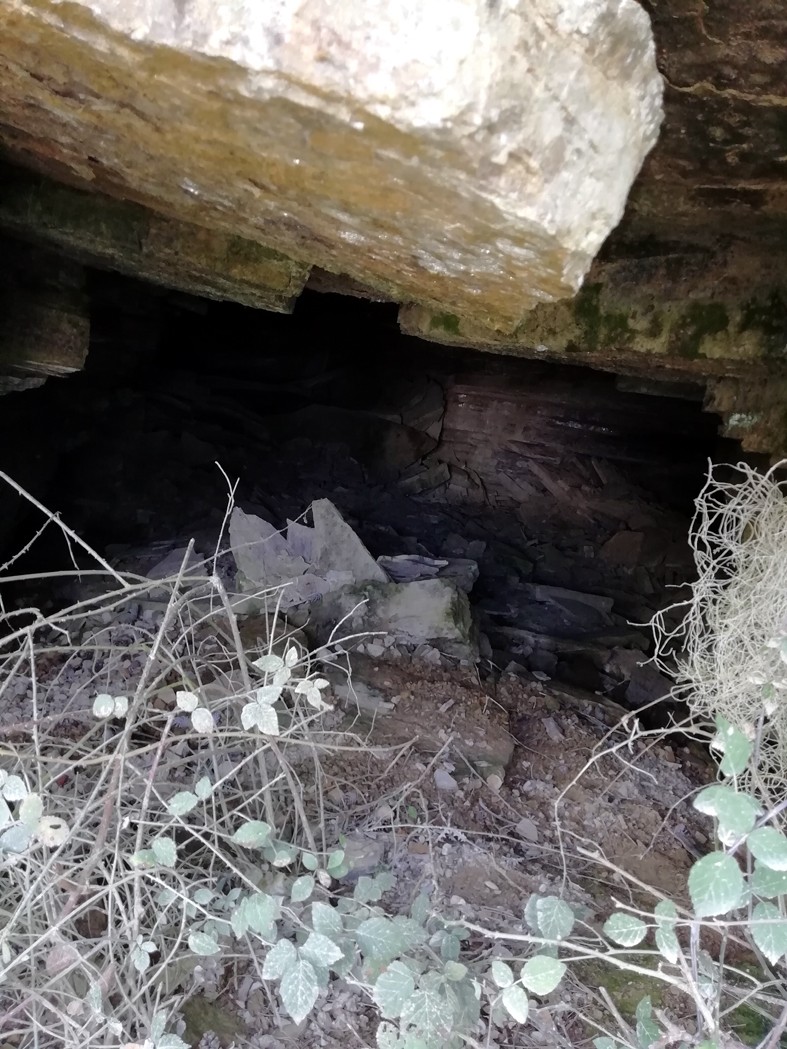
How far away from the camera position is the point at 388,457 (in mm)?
5477

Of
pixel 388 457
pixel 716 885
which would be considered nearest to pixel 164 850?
pixel 716 885

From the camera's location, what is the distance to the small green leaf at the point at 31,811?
126 centimetres

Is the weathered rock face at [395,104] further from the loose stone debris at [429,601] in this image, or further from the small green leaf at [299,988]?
the small green leaf at [299,988]

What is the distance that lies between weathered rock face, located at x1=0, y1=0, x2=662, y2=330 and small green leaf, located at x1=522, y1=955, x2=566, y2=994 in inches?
43.8

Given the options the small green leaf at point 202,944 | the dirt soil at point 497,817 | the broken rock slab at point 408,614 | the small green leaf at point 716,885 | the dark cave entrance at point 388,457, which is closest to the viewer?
the small green leaf at point 716,885

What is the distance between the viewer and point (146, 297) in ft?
14.1

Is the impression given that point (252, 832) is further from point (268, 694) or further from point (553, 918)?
point (553, 918)

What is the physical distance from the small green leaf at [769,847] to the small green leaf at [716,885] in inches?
1.7

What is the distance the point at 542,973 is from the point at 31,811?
93 centimetres

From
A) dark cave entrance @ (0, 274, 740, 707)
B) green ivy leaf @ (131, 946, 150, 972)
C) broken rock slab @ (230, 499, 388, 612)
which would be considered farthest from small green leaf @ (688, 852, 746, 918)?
broken rock slab @ (230, 499, 388, 612)

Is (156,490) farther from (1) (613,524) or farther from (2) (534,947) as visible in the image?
(2) (534,947)

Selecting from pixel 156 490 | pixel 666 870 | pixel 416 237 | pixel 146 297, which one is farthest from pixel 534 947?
pixel 146 297

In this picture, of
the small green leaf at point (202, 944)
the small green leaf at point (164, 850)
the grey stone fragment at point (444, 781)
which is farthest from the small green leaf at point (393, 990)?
the grey stone fragment at point (444, 781)

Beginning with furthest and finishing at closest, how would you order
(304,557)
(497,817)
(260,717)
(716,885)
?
(304,557) → (497,817) → (260,717) → (716,885)
